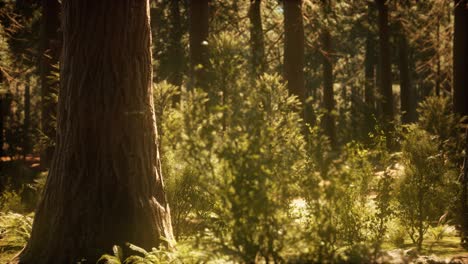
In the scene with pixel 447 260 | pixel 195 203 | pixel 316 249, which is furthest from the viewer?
pixel 195 203

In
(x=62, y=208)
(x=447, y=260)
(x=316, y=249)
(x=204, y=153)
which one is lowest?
(x=447, y=260)

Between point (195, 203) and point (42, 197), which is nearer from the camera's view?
point (42, 197)

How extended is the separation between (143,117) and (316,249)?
3.13 meters

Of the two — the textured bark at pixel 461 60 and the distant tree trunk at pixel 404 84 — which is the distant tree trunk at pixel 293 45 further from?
the distant tree trunk at pixel 404 84

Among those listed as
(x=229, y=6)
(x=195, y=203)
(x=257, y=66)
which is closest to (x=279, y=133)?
(x=257, y=66)

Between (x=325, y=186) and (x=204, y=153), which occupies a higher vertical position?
(x=204, y=153)

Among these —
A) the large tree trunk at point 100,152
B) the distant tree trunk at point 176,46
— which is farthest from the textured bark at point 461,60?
the distant tree trunk at point 176,46

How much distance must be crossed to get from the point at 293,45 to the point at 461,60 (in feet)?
13.6

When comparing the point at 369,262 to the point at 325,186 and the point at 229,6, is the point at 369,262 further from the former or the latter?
the point at 229,6

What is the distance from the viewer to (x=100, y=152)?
6.20 meters

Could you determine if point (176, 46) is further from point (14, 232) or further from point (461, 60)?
point (14, 232)

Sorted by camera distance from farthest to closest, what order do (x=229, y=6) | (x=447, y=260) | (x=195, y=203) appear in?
(x=229, y=6), (x=195, y=203), (x=447, y=260)

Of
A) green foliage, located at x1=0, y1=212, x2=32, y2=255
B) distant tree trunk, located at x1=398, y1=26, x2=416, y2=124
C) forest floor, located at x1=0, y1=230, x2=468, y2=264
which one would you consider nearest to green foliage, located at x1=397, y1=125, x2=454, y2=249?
forest floor, located at x1=0, y1=230, x2=468, y2=264

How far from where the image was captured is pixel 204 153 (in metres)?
4.58
